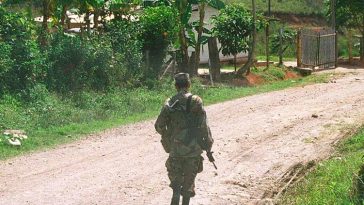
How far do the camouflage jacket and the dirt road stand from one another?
1.37 metres

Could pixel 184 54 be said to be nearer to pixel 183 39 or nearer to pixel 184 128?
pixel 183 39

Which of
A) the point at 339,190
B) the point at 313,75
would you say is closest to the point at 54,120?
the point at 339,190

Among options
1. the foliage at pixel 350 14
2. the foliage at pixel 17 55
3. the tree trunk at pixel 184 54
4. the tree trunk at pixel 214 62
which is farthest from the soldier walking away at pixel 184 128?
the foliage at pixel 350 14

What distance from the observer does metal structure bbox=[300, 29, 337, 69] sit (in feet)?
87.4

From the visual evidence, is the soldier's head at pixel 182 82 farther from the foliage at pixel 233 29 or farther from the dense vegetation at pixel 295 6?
the dense vegetation at pixel 295 6

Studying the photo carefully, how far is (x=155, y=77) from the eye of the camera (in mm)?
19766

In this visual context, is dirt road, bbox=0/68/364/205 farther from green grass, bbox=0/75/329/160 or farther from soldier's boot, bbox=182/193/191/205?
soldier's boot, bbox=182/193/191/205

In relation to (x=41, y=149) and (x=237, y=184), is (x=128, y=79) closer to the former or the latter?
(x=41, y=149)

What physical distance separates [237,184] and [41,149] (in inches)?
→ 178

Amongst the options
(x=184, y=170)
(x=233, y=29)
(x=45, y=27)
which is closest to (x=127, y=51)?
(x=45, y=27)

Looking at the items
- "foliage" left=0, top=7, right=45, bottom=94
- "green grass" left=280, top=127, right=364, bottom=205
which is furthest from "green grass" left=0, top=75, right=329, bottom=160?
"green grass" left=280, top=127, right=364, bottom=205

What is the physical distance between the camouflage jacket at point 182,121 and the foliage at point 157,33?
12887 mm

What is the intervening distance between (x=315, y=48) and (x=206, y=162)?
687 inches

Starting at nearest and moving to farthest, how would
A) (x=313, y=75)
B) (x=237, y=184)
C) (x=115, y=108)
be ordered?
(x=237, y=184) < (x=115, y=108) < (x=313, y=75)
